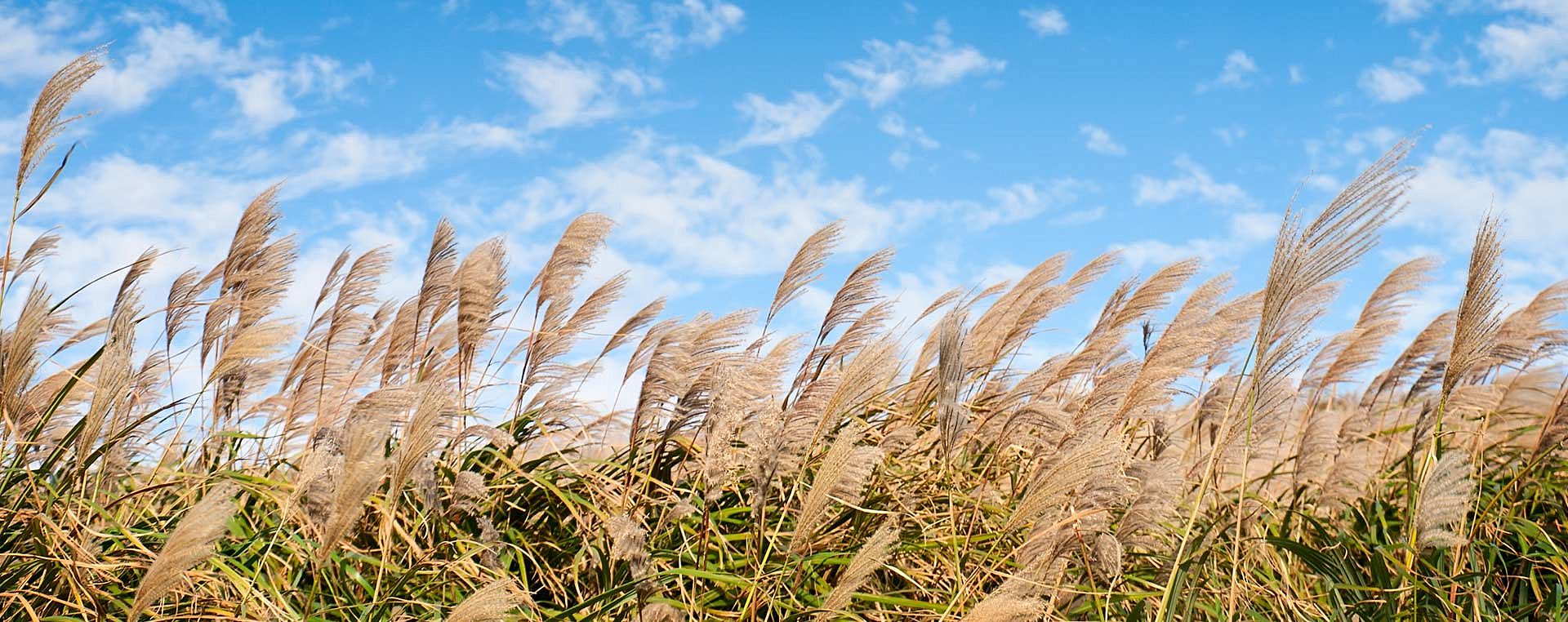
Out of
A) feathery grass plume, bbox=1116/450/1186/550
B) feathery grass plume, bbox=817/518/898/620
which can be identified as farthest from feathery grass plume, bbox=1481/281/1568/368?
feathery grass plume, bbox=817/518/898/620

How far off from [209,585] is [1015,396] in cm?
232

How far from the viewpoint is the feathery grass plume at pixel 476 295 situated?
369cm

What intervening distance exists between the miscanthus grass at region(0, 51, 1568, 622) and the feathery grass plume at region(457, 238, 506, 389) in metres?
0.01

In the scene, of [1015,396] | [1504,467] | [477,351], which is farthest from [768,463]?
[1504,467]

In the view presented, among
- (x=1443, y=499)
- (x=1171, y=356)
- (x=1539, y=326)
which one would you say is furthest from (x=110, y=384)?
(x=1539, y=326)

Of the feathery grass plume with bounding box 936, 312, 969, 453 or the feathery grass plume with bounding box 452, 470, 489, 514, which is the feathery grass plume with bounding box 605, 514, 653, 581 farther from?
the feathery grass plume with bounding box 936, 312, 969, 453

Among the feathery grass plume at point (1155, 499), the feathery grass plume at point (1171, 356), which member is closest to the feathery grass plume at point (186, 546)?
the feathery grass plume at point (1155, 499)

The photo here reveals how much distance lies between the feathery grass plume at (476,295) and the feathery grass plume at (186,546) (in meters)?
1.59

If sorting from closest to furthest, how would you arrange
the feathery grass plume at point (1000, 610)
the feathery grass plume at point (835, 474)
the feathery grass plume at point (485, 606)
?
the feathery grass plume at point (485, 606) < the feathery grass plume at point (1000, 610) < the feathery grass plume at point (835, 474)

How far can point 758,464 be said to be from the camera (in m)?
2.62

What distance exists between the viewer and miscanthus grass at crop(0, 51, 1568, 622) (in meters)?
2.59

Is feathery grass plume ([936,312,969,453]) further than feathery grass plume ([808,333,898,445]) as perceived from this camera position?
Yes

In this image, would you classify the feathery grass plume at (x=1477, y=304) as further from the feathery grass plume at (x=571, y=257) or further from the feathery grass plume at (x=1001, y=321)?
the feathery grass plume at (x=571, y=257)

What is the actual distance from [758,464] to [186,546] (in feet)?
3.83
